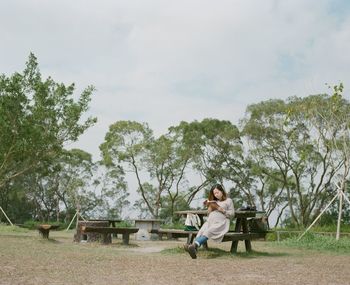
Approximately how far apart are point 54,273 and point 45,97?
1177cm

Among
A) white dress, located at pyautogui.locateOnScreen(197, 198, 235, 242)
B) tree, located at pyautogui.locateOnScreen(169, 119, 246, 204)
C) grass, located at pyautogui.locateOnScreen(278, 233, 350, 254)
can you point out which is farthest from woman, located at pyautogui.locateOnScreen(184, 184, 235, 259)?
tree, located at pyautogui.locateOnScreen(169, 119, 246, 204)

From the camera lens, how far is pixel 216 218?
8.23 m

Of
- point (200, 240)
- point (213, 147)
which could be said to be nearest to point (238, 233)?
point (200, 240)

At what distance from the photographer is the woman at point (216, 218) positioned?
804 centimetres

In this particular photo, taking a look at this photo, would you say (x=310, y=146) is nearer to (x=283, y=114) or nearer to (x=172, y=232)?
(x=283, y=114)

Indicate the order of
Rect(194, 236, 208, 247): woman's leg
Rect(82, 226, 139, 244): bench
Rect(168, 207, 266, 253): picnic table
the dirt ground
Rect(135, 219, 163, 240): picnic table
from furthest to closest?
Rect(135, 219, 163, 240): picnic table → Rect(82, 226, 139, 244): bench → Rect(168, 207, 266, 253): picnic table → Rect(194, 236, 208, 247): woman's leg → the dirt ground

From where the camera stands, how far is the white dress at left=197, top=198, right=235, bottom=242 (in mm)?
8070

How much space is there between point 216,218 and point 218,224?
12 centimetres

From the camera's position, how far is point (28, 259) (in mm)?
6977

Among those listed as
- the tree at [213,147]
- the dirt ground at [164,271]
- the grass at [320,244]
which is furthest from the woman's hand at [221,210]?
the tree at [213,147]

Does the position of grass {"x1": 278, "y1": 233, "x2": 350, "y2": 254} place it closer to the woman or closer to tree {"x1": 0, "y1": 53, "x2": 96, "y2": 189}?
the woman

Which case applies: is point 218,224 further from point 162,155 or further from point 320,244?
point 162,155

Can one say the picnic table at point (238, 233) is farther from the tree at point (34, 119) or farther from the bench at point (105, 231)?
the tree at point (34, 119)

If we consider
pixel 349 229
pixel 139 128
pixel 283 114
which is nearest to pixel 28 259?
pixel 349 229
